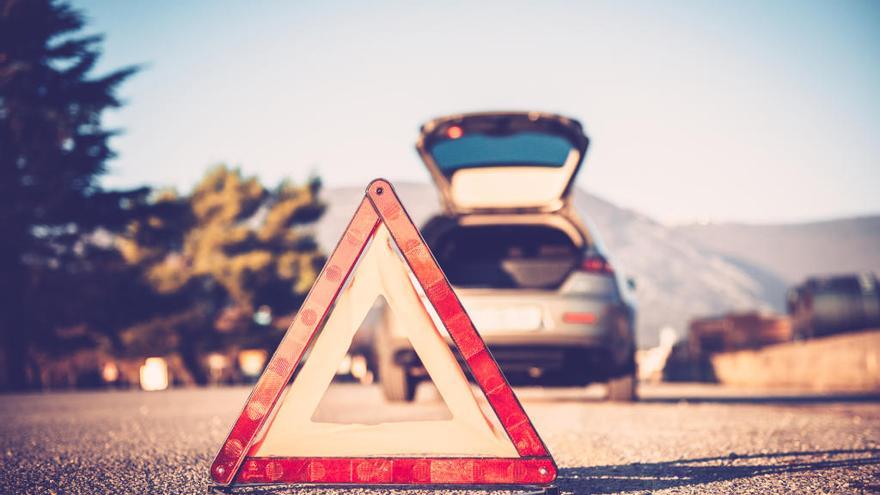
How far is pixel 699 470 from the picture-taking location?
337 centimetres

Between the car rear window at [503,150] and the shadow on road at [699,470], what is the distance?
9.91 ft

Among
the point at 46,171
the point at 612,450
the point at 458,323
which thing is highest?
the point at 46,171

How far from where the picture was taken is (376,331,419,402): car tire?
22.5 ft

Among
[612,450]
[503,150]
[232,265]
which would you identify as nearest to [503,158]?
[503,150]

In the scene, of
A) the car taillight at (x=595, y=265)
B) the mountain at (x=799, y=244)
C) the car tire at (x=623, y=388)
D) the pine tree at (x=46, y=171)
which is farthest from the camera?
the mountain at (x=799, y=244)

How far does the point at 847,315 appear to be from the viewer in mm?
20875

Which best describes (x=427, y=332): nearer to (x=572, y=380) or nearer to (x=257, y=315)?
(x=572, y=380)

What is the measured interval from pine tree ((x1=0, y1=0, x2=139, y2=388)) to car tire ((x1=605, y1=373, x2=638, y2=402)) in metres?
16.3

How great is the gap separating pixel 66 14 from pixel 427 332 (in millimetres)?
Answer: 21388

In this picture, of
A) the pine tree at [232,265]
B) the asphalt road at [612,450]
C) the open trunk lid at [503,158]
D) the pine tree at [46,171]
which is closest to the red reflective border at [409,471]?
the asphalt road at [612,450]

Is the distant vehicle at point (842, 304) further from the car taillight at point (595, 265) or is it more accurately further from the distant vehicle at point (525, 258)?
the car taillight at point (595, 265)

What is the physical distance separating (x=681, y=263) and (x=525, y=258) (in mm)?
129392

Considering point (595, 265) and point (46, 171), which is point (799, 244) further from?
point (595, 265)

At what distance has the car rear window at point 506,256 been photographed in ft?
20.3
